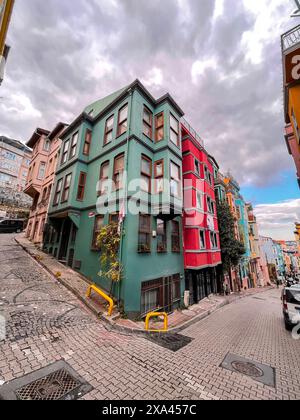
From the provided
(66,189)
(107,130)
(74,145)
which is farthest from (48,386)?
(74,145)

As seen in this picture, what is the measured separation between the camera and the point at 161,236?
420 inches

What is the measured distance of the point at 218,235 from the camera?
17.1 metres

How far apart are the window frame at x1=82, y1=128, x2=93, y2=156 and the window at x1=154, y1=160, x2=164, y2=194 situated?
599cm

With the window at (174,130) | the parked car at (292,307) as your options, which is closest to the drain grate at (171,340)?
the parked car at (292,307)

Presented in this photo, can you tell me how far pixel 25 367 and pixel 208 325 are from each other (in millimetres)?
8128

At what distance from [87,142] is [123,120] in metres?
4.00

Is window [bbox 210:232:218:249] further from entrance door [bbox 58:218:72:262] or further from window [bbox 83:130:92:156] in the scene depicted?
window [bbox 83:130:92:156]

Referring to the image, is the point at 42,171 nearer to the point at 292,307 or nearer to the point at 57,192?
the point at 57,192

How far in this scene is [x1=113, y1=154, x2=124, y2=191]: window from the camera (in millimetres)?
9852

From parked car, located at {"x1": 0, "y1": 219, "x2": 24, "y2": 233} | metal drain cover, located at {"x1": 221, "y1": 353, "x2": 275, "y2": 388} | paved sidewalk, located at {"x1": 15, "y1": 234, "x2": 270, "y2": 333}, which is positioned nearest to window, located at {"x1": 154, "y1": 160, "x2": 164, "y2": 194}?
paved sidewalk, located at {"x1": 15, "y1": 234, "x2": 270, "y2": 333}

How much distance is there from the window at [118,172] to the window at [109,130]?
7.53 ft

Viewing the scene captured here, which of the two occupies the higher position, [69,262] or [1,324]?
[69,262]

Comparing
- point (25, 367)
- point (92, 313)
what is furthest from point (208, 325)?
point (25, 367)
